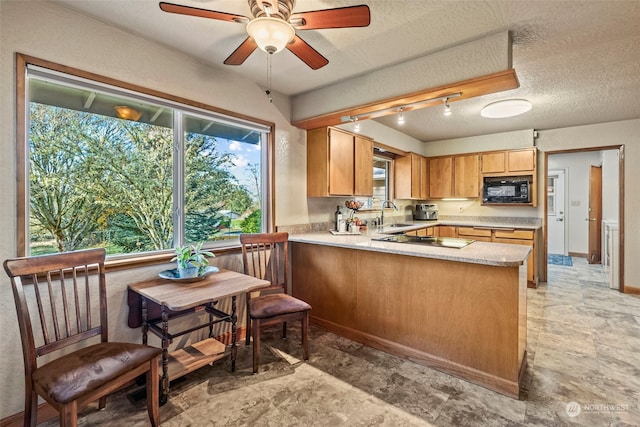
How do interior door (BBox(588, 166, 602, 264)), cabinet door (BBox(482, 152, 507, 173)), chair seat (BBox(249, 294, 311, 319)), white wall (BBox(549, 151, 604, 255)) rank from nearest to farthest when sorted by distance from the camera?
chair seat (BBox(249, 294, 311, 319)) → cabinet door (BBox(482, 152, 507, 173)) → interior door (BBox(588, 166, 602, 264)) → white wall (BBox(549, 151, 604, 255))

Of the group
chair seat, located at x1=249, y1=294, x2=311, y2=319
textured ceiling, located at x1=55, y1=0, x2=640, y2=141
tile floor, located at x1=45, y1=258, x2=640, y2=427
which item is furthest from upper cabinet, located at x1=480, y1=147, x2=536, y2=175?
chair seat, located at x1=249, y1=294, x2=311, y2=319

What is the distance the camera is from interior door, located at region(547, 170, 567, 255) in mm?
6922

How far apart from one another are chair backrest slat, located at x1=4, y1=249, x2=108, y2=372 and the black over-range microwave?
5.49 metres

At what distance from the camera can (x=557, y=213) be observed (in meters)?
7.01

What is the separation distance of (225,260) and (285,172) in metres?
1.17

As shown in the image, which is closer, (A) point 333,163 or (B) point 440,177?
(A) point 333,163

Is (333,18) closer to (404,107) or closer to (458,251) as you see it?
(404,107)

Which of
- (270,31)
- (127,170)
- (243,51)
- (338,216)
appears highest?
(243,51)

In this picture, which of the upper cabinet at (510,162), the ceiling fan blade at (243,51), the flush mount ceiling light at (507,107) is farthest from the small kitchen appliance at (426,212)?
the ceiling fan blade at (243,51)

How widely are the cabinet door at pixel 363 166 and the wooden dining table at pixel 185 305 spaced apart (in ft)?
6.64

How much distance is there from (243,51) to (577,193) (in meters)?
8.09

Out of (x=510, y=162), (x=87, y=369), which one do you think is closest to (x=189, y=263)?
(x=87, y=369)

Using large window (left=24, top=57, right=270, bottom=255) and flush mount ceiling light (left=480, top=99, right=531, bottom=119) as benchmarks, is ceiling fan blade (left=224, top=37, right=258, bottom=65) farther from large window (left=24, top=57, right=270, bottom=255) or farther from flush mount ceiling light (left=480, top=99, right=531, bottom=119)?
flush mount ceiling light (left=480, top=99, right=531, bottom=119)

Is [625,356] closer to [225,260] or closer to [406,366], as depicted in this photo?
[406,366]
